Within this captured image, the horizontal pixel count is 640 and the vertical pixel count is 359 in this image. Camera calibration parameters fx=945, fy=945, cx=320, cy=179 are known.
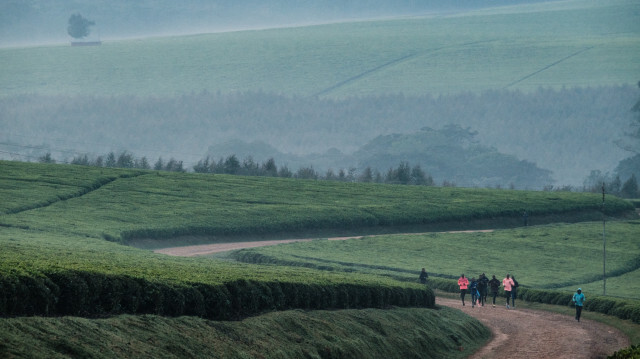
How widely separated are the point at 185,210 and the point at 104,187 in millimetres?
10794

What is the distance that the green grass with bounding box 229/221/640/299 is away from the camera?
2234 inches

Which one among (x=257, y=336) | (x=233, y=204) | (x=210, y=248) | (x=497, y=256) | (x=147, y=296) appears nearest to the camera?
(x=147, y=296)

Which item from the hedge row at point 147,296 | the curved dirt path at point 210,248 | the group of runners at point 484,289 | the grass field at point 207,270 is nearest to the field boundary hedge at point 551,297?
the group of runners at point 484,289

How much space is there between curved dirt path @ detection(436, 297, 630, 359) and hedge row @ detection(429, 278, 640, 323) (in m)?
1.46

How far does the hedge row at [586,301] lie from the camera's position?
42656mm

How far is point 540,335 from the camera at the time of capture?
36938mm

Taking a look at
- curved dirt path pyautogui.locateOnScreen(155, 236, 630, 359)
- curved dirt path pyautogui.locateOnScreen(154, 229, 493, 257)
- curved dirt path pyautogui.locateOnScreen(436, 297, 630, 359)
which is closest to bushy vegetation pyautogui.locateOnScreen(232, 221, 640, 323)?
curved dirt path pyautogui.locateOnScreen(154, 229, 493, 257)

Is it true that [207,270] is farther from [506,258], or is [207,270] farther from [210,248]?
[506,258]

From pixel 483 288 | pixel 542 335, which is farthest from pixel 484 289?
pixel 542 335

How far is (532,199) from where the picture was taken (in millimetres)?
94062

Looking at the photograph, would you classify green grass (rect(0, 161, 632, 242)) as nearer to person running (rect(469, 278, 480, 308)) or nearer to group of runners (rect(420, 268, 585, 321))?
group of runners (rect(420, 268, 585, 321))

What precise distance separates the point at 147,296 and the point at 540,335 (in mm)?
19543

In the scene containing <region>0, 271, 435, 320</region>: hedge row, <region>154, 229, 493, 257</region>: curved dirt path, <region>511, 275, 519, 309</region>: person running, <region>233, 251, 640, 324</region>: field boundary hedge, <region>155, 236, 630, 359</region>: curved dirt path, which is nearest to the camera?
<region>0, 271, 435, 320</region>: hedge row

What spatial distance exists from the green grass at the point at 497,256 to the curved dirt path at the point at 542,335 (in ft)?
29.3
